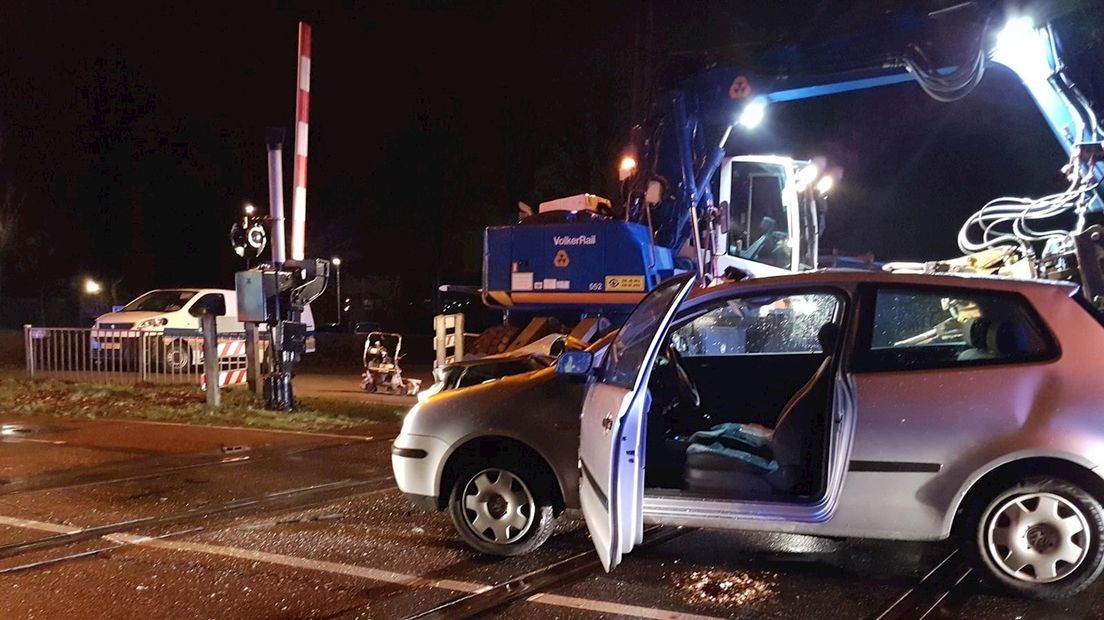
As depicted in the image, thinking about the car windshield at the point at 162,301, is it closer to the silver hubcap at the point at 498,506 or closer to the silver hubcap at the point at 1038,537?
the silver hubcap at the point at 498,506

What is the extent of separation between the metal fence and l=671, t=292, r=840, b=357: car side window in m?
8.05

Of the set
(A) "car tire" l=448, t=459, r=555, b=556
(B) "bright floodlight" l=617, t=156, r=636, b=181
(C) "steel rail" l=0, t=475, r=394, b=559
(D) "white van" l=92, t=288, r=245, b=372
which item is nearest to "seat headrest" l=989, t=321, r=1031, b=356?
(A) "car tire" l=448, t=459, r=555, b=556

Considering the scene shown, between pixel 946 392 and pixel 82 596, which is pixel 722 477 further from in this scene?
pixel 82 596

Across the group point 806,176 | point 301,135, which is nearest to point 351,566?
point 301,135

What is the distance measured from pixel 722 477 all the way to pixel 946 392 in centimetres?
130

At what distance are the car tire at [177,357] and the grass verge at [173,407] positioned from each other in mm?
428

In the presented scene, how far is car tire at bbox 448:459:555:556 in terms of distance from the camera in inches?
221

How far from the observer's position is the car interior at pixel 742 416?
5.33 meters

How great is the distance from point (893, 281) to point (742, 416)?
1.75 metres

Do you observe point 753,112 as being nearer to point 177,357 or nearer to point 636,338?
point 636,338

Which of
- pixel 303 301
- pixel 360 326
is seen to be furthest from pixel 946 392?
pixel 360 326

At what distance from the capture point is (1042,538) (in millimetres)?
4789

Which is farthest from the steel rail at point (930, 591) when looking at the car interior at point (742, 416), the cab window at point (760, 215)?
the cab window at point (760, 215)

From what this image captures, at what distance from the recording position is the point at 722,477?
5383mm
